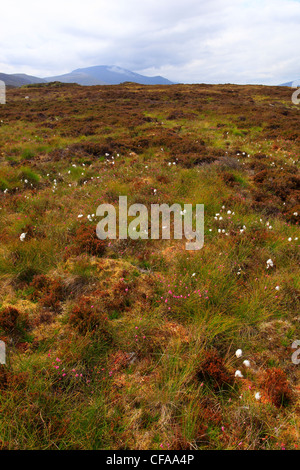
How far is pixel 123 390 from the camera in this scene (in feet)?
8.59

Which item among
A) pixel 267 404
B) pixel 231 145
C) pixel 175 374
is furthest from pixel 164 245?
pixel 231 145

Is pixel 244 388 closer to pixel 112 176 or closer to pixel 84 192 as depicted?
pixel 84 192

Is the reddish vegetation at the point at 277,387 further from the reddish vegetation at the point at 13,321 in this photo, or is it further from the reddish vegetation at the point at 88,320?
the reddish vegetation at the point at 13,321

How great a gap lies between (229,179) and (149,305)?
5690 mm

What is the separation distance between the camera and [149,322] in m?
3.35

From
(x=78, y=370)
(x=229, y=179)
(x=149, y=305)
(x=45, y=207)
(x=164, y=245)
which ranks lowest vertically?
(x=78, y=370)

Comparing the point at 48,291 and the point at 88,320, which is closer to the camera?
the point at 88,320

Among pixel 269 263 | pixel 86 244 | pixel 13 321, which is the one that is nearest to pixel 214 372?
pixel 269 263

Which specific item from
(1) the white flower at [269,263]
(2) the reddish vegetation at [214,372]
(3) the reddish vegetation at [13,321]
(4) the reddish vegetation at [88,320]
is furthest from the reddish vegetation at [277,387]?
(3) the reddish vegetation at [13,321]

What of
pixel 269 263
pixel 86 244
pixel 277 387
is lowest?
pixel 277 387

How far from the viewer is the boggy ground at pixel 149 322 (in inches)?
90.4

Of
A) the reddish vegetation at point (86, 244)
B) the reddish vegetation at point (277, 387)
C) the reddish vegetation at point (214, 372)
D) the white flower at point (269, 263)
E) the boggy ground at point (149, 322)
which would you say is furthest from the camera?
the reddish vegetation at point (86, 244)

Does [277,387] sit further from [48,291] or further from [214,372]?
[48,291]

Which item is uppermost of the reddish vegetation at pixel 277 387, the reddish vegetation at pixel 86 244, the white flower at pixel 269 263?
the reddish vegetation at pixel 86 244
